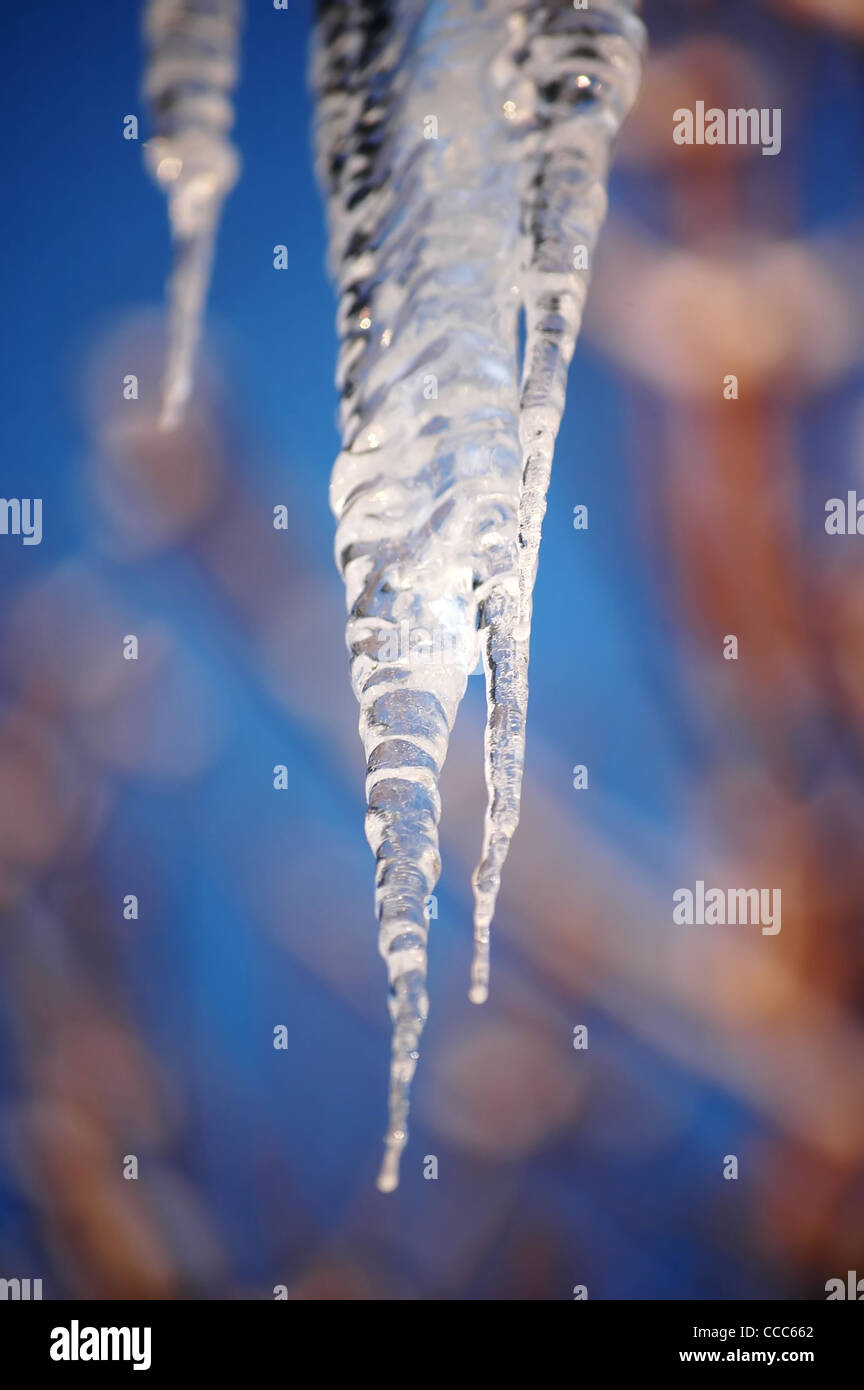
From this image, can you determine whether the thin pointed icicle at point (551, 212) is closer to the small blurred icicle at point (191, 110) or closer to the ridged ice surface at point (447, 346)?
the ridged ice surface at point (447, 346)

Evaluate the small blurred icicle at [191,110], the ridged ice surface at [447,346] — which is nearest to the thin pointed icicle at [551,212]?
the ridged ice surface at [447,346]

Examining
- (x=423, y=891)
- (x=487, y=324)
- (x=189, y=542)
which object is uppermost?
(x=189, y=542)

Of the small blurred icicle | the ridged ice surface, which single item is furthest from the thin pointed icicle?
the small blurred icicle

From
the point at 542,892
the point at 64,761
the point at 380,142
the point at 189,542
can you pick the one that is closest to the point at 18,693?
the point at 64,761
